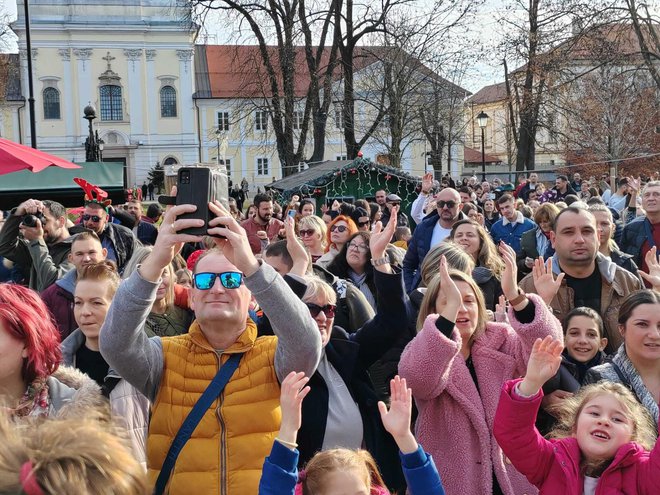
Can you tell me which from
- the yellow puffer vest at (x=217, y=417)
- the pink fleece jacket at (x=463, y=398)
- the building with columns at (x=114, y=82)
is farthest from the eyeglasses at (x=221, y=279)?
the building with columns at (x=114, y=82)

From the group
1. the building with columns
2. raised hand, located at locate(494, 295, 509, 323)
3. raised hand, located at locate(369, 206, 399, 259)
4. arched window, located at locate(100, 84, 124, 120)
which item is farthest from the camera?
arched window, located at locate(100, 84, 124, 120)

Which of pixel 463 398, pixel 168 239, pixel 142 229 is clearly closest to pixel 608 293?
pixel 463 398

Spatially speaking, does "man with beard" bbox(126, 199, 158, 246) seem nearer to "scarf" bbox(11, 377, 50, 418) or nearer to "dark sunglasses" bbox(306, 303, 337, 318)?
"dark sunglasses" bbox(306, 303, 337, 318)

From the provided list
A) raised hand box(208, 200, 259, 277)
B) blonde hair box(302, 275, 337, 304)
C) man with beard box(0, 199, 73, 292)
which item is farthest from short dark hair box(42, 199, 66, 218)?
raised hand box(208, 200, 259, 277)

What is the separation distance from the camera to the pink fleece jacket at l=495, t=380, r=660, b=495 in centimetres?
304

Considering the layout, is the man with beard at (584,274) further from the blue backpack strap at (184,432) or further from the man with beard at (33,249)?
the man with beard at (33,249)

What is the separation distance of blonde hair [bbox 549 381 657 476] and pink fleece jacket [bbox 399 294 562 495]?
325mm

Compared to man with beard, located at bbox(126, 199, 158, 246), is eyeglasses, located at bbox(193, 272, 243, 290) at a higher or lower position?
higher

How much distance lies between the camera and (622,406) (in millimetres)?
3213

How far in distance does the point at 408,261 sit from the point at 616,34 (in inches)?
823

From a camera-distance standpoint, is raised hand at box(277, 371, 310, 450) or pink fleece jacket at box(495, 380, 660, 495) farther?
pink fleece jacket at box(495, 380, 660, 495)

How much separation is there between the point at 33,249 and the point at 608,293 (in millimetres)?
4571

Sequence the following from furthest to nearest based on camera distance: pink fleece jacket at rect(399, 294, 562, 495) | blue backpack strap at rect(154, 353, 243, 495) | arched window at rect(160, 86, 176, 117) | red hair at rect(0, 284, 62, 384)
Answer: arched window at rect(160, 86, 176, 117) < pink fleece jacket at rect(399, 294, 562, 495) < blue backpack strap at rect(154, 353, 243, 495) < red hair at rect(0, 284, 62, 384)

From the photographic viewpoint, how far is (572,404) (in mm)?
3477
